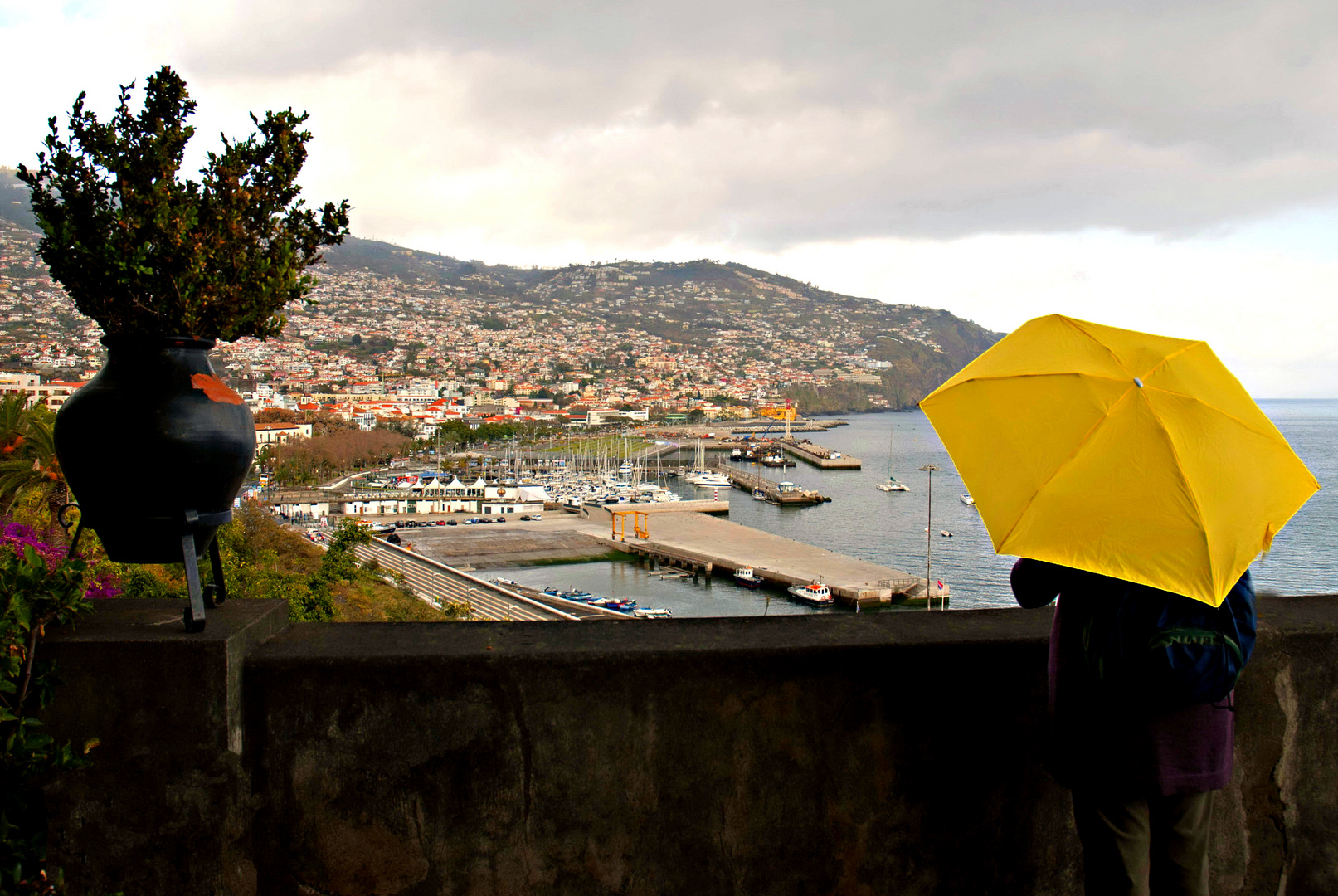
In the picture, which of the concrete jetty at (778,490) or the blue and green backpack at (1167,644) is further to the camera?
the concrete jetty at (778,490)

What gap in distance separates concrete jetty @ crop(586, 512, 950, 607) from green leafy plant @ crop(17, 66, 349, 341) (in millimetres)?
25992

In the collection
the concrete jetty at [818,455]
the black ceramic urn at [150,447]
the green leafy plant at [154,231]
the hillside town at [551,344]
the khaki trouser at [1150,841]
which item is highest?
the hillside town at [551,344]

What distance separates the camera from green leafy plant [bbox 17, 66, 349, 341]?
56.7 inches

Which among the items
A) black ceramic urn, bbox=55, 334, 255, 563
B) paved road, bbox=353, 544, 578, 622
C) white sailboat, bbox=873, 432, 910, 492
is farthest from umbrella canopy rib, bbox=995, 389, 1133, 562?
white sailboat, bbox=873, 432, 910, 492

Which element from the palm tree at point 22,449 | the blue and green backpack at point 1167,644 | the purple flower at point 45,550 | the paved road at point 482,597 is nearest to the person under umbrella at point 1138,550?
Result: the blue and green backpack at point 1167,644

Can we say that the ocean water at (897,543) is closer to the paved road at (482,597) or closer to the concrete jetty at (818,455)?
the concrete jetty at (818,455)

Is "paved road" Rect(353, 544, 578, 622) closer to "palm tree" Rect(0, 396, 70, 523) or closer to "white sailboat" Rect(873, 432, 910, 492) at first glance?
"palm tree" Rect(0, 396, 70, 523)

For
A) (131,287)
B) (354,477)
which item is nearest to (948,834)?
(131,287)

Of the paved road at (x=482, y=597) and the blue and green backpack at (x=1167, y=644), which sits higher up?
the blue and green backpack at (x=1167, y=644)

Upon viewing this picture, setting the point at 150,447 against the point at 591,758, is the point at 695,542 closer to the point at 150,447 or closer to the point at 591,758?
the point at 591,758

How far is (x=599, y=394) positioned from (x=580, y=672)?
122099 mm

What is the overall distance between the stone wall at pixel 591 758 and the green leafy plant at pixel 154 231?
21.6 inches

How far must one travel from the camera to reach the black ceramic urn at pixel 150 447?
1374 millimetres

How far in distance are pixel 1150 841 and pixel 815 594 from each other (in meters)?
25.6
